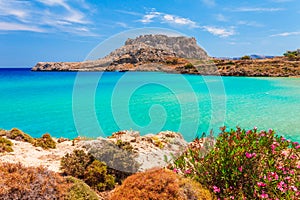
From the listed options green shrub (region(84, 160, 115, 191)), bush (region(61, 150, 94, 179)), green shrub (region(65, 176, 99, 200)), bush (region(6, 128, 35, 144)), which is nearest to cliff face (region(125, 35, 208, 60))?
bush (region(61, 150, 94, 179))

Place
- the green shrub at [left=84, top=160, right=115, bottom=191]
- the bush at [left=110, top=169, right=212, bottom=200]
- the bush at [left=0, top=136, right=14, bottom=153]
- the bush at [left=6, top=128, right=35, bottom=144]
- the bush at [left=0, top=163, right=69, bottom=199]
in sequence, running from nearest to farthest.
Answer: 1. the bush at [left=0, top=163, right=69, bottom=199]
2. the bush at [left=110, top=169, right=212, bottom=200]
3. the green shrub at [left=84, top=160, right=115, bottom=191]
4. the bush at [left=0, top=136, right=14, bottom=153]
5. the bush at [left=6, top=128, right=35, bottom=144]

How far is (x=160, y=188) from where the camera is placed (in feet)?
13.3

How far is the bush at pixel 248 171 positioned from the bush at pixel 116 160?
6.85ft

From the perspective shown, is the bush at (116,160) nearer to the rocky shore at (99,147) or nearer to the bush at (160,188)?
the rocky shore at (99,147)

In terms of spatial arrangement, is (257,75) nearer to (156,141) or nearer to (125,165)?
(156,141)

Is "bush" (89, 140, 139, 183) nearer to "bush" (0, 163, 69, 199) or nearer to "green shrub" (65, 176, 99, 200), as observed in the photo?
"green shrub" (65, 176, 99, 200)

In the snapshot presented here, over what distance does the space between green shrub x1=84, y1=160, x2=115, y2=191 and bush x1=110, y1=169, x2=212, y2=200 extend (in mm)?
1738

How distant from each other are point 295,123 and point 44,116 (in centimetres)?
2234

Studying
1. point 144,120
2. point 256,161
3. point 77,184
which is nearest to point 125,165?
point 77,184

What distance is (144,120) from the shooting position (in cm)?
1983

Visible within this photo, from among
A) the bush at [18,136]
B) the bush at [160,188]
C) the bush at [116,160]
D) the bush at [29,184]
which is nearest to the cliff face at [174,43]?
the bush at [116,160]

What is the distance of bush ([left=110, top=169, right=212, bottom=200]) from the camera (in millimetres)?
3996

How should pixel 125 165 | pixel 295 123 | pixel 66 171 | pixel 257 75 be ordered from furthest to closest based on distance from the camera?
pixel 257 75 < pixel 295 123 < pixel 125 165 < pixel 66 171

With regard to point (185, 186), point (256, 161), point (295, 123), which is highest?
point (256, 161)
